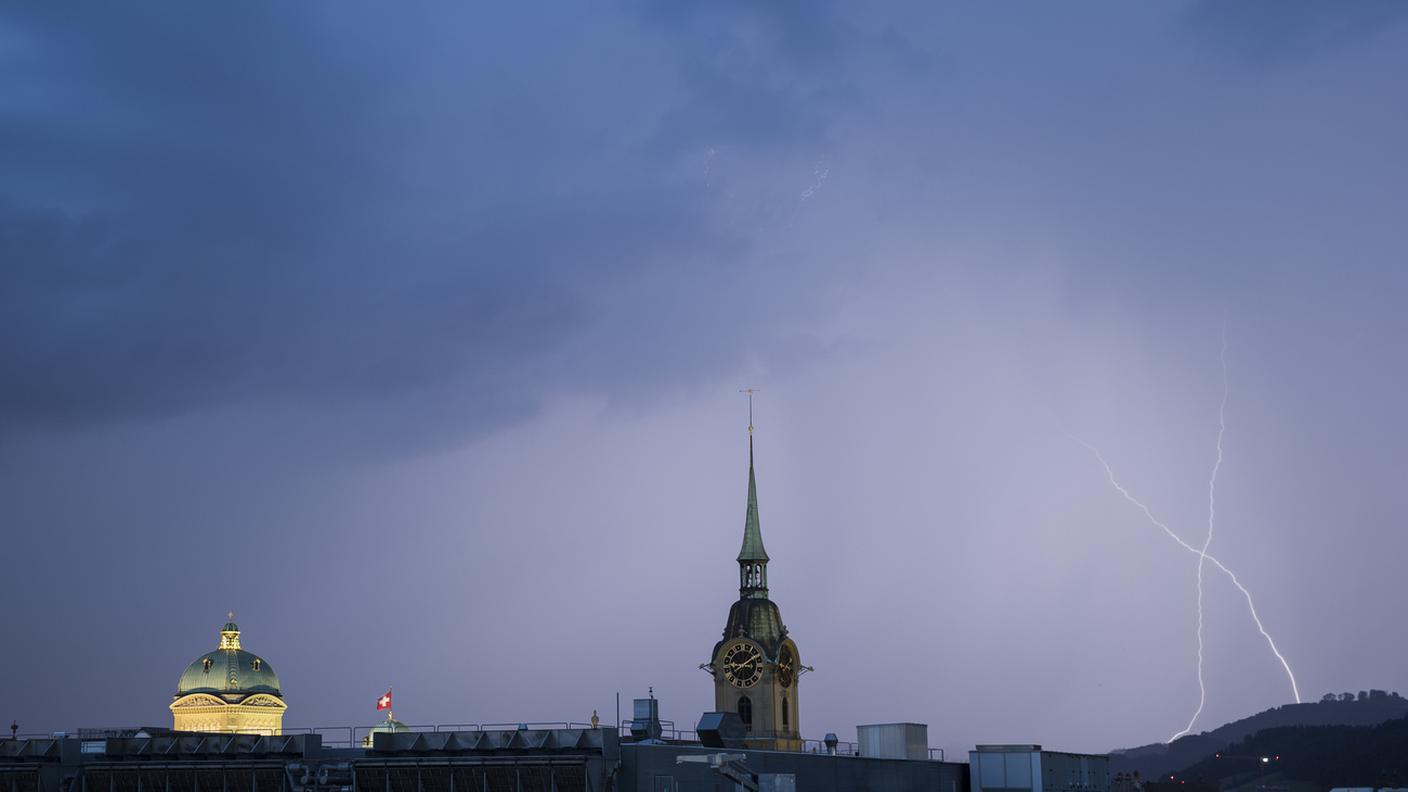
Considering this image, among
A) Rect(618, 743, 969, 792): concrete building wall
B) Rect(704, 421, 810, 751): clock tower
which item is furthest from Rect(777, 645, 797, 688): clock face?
Rect(618, 743, 969, 792): concrete building wall

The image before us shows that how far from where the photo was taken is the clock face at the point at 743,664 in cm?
15388

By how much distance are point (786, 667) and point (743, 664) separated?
15.0 ft

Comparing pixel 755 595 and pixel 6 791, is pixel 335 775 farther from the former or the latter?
pixel 755 595

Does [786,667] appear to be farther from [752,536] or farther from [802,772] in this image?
[802,772]

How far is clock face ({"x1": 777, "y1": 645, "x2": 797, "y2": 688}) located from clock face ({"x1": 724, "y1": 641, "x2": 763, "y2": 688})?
6.96 ft

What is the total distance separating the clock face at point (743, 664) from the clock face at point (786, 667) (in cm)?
212

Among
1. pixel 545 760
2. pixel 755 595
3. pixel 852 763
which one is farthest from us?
pixel 755 595

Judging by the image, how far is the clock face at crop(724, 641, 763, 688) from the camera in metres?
154

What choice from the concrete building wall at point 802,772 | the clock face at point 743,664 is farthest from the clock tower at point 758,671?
the concrete building wall at point 802,772

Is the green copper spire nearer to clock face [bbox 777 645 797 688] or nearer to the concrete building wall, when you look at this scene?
clock face [bbox 777 645 797 688]

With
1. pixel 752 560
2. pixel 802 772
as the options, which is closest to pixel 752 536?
pixel 752 560

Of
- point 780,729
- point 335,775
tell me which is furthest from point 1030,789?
point 780,729

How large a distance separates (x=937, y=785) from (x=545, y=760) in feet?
90.1

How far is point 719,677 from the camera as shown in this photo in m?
155
